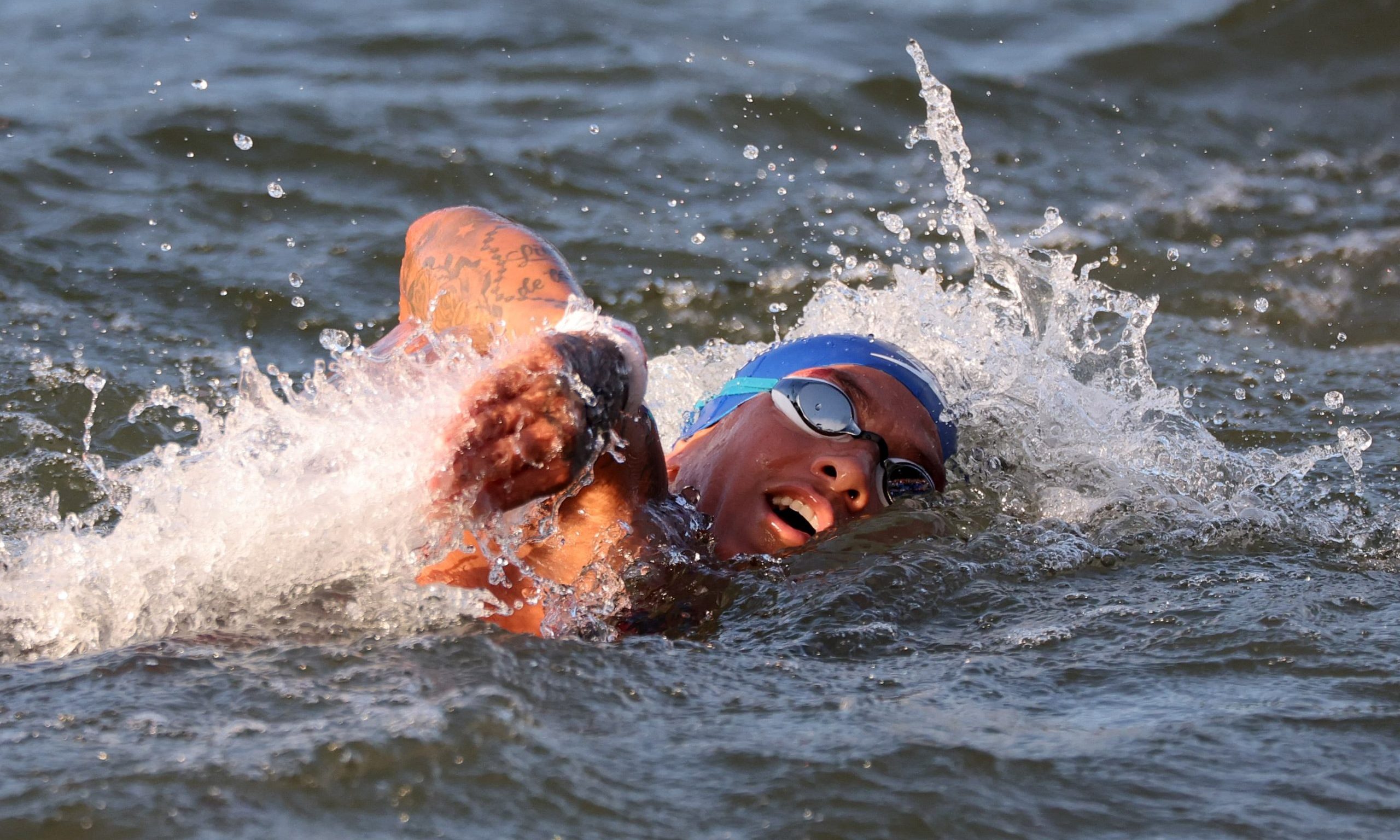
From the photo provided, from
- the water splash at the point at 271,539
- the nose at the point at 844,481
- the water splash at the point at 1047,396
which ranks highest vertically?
the water splash at the point at 1047,396

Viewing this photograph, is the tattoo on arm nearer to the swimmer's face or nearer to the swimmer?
the swimmer

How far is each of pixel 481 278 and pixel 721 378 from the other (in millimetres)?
2310

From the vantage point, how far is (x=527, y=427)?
2881mm

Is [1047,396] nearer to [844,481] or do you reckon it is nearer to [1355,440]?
[1355,440]

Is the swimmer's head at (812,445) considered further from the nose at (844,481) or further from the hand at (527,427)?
the hand at (527,427)

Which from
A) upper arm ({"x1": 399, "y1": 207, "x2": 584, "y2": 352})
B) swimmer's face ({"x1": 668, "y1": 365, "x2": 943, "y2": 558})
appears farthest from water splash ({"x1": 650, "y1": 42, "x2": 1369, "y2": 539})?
upper arm ({"x1": 399, "y1": 207, "x2": 584, "y2": 352})

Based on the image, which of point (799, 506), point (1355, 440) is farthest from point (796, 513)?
point (1355, 440)

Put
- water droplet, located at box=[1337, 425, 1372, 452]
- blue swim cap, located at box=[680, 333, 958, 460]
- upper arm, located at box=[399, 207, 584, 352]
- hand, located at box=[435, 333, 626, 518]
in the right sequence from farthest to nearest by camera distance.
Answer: water droplet, located at box=[1337, 425, 1372, 452] → blue swim cap, located at box=[680, 333, 958, 460] → upper arm, located at box=[399, 207, 584, 352] → hand, located at box=[435, 333, 626, 518]

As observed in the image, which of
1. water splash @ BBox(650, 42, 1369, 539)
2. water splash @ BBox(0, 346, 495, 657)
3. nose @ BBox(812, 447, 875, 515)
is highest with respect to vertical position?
water splash @ BBox(650, 42, 1369, 539)

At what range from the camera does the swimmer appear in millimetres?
2912

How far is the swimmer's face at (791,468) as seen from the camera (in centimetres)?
397

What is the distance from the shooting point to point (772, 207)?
7.93 m

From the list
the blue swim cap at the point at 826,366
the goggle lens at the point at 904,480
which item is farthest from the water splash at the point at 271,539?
the goggle lens at the point at 904,480

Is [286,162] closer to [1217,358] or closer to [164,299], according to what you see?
[164,299]
